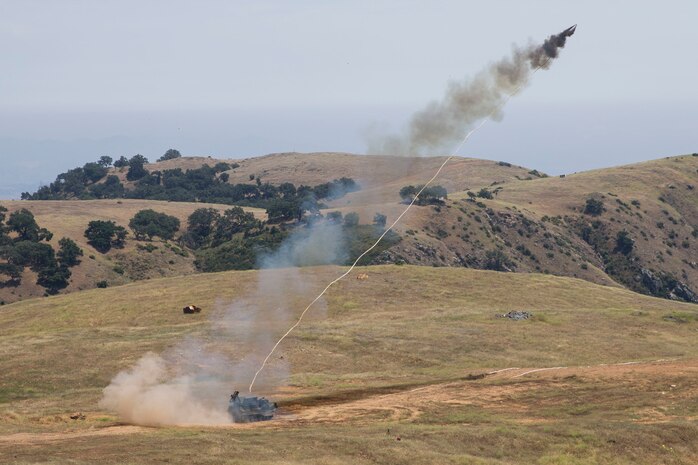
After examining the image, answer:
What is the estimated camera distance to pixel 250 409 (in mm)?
51094

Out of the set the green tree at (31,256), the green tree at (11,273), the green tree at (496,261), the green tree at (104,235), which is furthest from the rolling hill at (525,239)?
the green tree at (31,256)

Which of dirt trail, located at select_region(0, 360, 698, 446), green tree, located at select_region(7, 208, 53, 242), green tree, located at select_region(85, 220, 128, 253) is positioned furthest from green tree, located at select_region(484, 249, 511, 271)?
dirt trail, located at select_region(0, 360, 698, 446)

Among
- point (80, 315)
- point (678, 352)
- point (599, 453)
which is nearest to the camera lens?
point (599, 453)

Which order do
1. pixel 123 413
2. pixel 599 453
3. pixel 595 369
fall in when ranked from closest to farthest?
pixel 599 453
pixel 123 413
pixel 595 369

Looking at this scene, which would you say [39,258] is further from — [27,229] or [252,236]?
[252,236]

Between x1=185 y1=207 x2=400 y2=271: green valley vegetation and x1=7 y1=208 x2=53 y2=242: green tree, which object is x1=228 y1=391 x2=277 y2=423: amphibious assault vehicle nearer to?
x1=185 y1=207 x2=400 y2=271: green valley vegetation

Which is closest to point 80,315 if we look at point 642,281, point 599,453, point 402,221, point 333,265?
point 333,265

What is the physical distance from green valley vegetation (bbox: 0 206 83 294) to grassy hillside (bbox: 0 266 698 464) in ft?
129

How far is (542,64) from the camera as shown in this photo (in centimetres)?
6612

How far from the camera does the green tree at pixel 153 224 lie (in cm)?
16862

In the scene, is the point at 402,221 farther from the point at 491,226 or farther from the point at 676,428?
the point at 676,428

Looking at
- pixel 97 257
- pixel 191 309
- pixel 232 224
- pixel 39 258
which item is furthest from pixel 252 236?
pixel 191 309

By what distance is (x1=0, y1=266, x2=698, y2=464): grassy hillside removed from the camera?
4197 centimetres

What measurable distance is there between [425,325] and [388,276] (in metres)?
19.1
